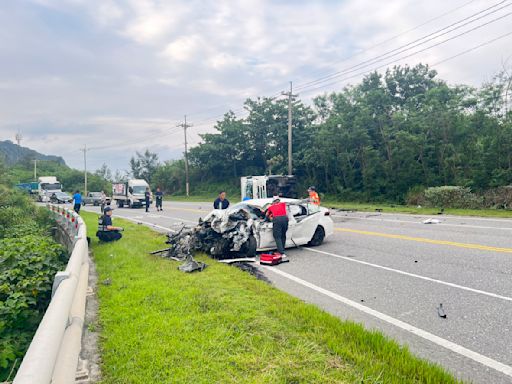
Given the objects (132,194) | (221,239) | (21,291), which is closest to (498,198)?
(221,239)

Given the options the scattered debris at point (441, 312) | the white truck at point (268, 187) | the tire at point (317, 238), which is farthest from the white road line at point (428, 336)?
the white truck at point (268, 187)

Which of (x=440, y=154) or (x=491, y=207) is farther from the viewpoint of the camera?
(x=440, y=154)

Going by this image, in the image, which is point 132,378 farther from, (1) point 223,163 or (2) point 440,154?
(1) point 223,163

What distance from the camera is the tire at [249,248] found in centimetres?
897

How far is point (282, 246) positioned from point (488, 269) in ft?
14.1

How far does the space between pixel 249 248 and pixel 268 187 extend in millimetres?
15572

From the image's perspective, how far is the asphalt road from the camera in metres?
4.06

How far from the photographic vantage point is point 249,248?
29.5 feet

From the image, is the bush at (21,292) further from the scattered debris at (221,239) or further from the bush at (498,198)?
the bush at (498,198)

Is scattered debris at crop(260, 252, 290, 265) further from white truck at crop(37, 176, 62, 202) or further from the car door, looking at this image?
white truck at crop(37, 176, 62, 202)

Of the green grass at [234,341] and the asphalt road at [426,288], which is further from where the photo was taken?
the asphalt road at [426,288]

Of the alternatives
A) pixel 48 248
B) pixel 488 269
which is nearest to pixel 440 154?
pixel 488 269

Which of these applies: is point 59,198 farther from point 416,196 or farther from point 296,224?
point 296,224

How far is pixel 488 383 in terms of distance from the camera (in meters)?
3.35
